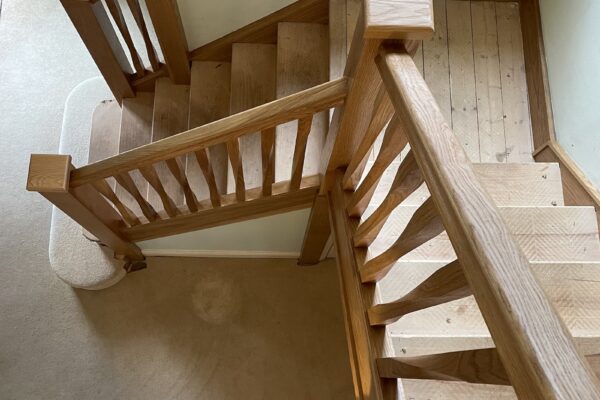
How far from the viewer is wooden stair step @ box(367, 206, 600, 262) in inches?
70.1

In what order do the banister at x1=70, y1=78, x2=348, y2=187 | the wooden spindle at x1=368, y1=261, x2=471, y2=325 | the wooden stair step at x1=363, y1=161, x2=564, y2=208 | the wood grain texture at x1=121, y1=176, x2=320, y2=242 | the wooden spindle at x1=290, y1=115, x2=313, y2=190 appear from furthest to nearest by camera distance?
the wooden stair step at x1=363, y1=161, x2=564, y2=208 < the wood grain texture at x1=121, y1=176, x2=320, y2=242 < the wooden spindle at x1=290, y1=115, x2=313, y2=190 < the banister at x1=70, y1=78, x2=348, y2=187 < the wooden spindle at x1=368, y1=261, x2=471, y2=325

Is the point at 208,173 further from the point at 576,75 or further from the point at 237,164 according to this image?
the point at 576,75

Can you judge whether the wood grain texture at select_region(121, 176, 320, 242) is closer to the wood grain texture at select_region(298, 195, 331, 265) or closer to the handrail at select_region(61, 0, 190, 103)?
the wood grain texture at select_region(298, 195, 331, 265)

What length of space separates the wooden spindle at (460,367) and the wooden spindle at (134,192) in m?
1.10

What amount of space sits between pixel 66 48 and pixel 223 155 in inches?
54.2

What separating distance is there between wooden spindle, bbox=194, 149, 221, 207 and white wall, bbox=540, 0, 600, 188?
1486 mm

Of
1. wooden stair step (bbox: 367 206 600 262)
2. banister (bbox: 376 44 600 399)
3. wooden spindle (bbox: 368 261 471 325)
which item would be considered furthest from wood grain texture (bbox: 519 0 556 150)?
banister (bbox: 376 44 600 399)

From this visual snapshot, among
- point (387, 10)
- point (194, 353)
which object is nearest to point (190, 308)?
point (194, 353)

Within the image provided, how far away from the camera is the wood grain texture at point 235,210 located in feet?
6.24

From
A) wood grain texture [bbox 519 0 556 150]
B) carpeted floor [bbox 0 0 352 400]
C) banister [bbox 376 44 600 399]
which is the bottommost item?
carpeted floor [bbox 0 0 352 400]

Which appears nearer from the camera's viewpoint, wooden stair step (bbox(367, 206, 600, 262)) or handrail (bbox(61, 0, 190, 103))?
wooden stair step (bbox(367, 206, 600, 262))

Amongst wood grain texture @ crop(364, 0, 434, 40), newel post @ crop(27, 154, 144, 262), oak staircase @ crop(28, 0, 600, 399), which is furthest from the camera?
newel post @ crop(27, 154, 144, 262)

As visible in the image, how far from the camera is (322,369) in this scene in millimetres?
2500

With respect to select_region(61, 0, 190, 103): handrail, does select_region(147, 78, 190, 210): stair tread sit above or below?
below
